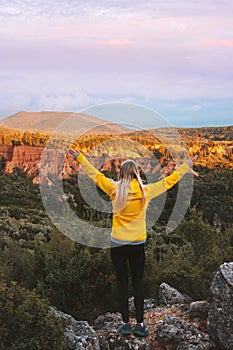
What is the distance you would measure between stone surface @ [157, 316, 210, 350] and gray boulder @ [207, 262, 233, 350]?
13 centimetres

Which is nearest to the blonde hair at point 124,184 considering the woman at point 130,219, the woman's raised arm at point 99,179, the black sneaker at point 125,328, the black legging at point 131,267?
the woman at point 130,219

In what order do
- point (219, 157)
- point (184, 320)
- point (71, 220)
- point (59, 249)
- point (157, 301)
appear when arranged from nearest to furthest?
point (184, 320) → point (157, 301) → point (59, 249) → point (71, 220) → point (219, 157)

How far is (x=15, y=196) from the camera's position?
1337 inches

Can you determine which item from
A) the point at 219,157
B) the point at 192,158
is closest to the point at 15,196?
the point at 219,157

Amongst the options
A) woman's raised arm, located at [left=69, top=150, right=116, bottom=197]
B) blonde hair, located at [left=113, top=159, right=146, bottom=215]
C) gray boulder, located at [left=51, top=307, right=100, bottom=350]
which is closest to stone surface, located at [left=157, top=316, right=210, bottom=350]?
gray boulder, located at [left=51, top=307, right=100, bottom=350]

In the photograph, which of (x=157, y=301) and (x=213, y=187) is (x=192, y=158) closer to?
(x=157, y=301)

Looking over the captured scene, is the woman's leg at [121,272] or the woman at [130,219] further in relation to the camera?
the woman's leg at [121,272]

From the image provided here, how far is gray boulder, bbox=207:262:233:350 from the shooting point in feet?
14.4

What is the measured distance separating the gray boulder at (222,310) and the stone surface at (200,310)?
1.17 feet

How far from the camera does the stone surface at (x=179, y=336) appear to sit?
4414 mm

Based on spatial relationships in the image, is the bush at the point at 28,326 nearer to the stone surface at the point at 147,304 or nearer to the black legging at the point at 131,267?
the black legging at the point at 131,267

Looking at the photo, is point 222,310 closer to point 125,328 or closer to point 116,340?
point 125,328

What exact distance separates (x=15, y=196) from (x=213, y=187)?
587 inches

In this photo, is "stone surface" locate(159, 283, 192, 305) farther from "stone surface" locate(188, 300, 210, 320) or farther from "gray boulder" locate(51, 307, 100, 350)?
"gray boulder" locate(51, 307, 100, 350)
